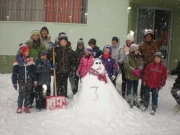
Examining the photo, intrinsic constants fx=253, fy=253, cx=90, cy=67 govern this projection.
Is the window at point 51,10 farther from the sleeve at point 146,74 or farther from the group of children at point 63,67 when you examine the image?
the sleeve at point 146,74

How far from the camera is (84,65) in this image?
22.0 feet

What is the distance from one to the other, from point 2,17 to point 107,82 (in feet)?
23.8

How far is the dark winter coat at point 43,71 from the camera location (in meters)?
6.28

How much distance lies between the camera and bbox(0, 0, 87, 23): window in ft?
36.5

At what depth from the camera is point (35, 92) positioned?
21.3 ft

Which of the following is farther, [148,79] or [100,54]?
[100,54]

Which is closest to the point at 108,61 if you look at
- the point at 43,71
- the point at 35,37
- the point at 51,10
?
the point at 43,71

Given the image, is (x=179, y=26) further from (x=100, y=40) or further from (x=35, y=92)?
(x=35, y=92)

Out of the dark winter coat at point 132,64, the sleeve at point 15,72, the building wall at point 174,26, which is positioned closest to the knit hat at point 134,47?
the dark winter coat at point 132,64

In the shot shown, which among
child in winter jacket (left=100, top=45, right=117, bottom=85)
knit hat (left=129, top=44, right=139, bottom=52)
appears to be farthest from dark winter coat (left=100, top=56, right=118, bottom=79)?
knit hat (left=129, top=44, right=139, bottom=52)

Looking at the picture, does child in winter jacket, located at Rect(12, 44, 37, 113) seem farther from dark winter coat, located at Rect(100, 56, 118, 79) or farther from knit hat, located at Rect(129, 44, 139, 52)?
knit hat, located at Rect(129, 44, 139, 52)

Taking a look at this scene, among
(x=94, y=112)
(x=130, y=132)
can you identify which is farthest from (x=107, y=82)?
(x=130, y=132)

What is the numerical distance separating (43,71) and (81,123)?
5.49 feet

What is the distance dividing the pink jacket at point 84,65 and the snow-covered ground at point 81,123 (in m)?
1.03
